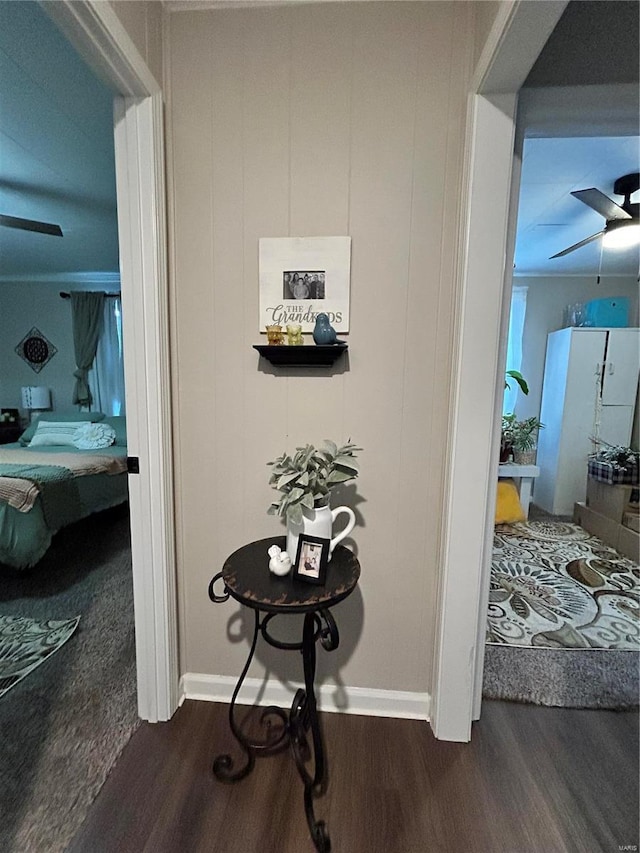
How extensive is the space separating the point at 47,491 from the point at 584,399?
447 cm

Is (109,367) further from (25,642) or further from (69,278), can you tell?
(25,642)

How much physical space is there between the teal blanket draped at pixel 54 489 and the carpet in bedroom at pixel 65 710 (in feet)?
1.17

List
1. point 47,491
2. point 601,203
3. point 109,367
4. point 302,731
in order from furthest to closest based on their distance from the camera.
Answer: point 109,367, point 47,491, point 601,203, point 302,731

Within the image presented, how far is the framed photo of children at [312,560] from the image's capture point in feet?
3.71

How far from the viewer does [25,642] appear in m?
1.88

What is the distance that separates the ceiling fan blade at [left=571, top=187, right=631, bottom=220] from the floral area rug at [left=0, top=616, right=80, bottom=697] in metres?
3.55

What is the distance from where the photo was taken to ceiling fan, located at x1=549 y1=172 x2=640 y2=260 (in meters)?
2.23

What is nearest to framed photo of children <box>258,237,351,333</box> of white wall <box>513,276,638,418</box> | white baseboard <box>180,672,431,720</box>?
white baseboard <box>180,672,431,720</box>

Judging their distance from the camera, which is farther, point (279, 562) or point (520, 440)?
point (520, 440)

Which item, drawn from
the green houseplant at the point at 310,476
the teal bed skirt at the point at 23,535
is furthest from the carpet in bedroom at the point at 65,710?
the green houseplant at the point at 310,476

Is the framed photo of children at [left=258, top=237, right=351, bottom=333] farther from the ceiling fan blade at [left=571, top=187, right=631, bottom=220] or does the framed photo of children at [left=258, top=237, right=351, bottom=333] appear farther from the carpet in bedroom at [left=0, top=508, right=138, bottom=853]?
the ceiling fan blade at [left=571, top=187, right=631, bottom=220]

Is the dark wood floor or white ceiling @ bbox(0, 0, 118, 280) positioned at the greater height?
white ceiling @ bbox(0, 0, 118, 280)

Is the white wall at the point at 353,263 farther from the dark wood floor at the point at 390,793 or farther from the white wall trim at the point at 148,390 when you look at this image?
the dark wood floor at the point at 390,793

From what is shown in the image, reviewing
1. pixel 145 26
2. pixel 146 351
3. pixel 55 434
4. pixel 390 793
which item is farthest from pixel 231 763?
pixel 55 434
